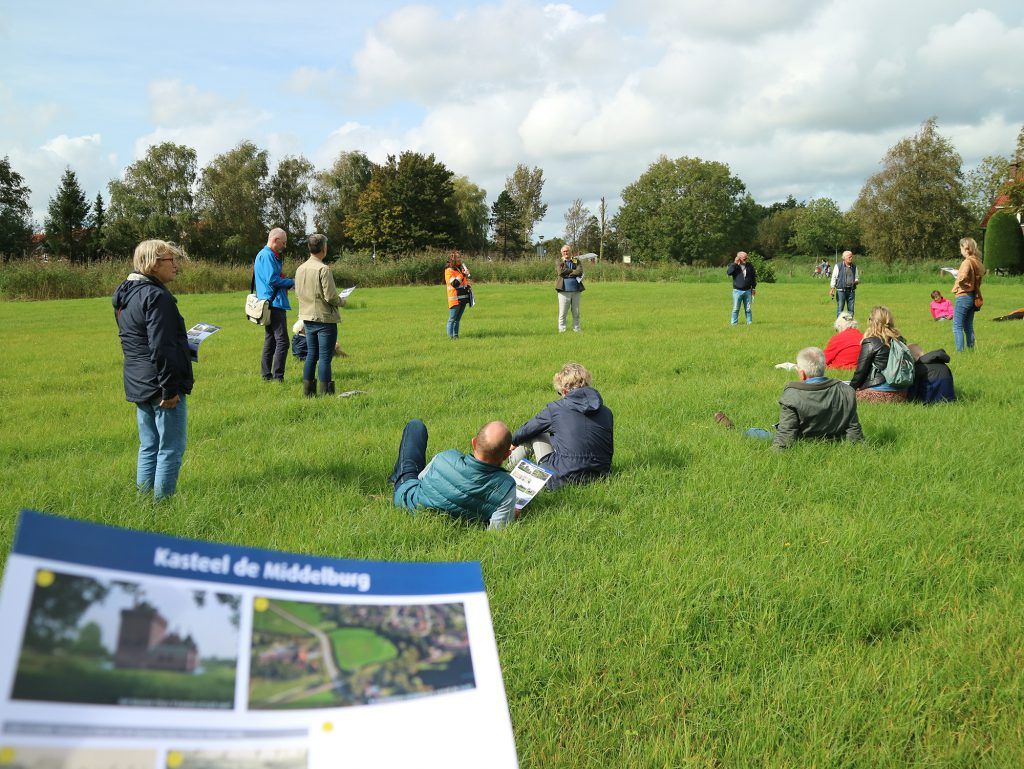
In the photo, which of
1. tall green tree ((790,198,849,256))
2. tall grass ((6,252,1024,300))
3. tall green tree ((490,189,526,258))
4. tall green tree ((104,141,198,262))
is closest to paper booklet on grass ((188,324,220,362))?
tall grass ((6,252,1024,300))

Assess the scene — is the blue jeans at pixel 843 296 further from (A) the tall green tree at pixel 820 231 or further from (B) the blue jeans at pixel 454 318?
(A) the tall green tree at pixel 820 231

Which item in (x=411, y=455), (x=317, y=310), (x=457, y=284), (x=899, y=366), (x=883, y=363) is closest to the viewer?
(x=411, y=455)

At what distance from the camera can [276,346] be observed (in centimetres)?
1089

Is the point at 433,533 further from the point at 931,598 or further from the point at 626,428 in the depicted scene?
the point at 626,428

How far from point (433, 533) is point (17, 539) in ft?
12.1

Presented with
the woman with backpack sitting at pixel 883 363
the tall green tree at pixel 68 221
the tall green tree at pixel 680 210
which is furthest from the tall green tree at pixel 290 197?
the woman with backpack sitting at pixel 883 363

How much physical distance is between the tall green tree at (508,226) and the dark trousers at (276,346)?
72820 mm

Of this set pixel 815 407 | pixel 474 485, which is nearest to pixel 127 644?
pixel 474 485

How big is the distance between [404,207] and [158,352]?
211ft

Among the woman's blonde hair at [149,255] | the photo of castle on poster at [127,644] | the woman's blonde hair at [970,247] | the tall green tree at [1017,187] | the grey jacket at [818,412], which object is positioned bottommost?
the grey jacket at [818,412]

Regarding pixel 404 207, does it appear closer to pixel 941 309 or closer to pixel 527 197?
pixel 527 197

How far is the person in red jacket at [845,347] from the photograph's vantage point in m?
11.2

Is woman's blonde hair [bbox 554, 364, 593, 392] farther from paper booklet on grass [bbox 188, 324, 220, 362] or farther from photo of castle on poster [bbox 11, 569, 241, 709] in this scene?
photo of castle on poster [bbox 11, 569, 241, 709]

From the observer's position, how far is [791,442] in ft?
22.1
